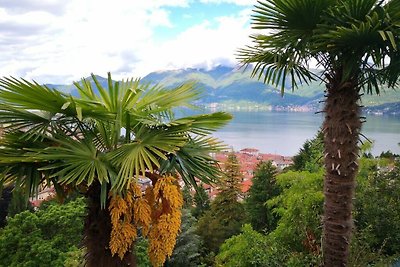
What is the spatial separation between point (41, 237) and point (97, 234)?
830 centimetres

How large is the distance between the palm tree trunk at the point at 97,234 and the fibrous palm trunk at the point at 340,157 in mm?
2114

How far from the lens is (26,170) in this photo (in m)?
2.52

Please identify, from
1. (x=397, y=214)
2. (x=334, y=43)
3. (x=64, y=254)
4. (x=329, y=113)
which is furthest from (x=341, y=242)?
(x=64, y=254)

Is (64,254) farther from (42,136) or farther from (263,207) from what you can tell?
(263,207)

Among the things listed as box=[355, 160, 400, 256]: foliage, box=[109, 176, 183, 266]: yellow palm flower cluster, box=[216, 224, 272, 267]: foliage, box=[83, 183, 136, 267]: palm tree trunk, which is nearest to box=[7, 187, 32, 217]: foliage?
box=[83, 183, 136, 267]: palm tree trunk

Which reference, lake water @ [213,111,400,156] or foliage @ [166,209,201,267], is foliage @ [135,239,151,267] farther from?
lake water @ [213,111,400,156]

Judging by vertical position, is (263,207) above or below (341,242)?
below

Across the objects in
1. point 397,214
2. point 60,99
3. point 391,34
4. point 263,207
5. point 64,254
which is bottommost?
point 263,207

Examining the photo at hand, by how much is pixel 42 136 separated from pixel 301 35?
258 cm

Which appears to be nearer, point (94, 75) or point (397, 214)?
point (94, 75)

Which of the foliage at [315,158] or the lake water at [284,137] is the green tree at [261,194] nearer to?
the foliage at [315,158]

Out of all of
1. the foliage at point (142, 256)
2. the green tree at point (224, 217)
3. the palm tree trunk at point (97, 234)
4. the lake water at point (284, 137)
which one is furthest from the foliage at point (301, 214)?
the lake water at point (284, 137)

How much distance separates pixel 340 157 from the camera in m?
3.56

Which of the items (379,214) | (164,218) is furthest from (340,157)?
(379,214)
